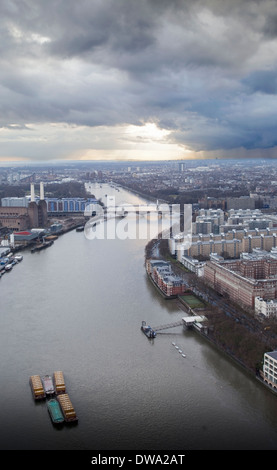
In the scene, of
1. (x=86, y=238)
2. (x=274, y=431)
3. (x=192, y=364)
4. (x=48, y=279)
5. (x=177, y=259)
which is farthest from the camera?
(x=86, y=238)

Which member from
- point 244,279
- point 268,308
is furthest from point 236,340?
point 244,279

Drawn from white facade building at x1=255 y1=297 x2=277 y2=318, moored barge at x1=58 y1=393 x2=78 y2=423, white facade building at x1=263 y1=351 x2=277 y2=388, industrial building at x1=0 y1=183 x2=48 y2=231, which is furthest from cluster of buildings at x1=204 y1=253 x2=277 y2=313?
industrial building at x1=0 y1=183 x2=48 y2=231

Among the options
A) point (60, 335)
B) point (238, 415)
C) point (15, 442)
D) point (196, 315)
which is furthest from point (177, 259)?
point (15, 442)

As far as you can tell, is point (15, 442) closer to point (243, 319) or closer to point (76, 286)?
point (243, 319)

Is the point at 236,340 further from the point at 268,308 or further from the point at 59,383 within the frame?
the point at 59,383

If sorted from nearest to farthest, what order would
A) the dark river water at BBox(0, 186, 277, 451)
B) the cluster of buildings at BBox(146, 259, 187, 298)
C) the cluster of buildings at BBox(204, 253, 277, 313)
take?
the dark river water at BBox(0, 186, 277, 451), the cluster of buildings at BBox(204, 253, 277, 313), the cluster of buildings at BBox(146, 259, 187, 298)

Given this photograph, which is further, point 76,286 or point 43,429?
point 76,286

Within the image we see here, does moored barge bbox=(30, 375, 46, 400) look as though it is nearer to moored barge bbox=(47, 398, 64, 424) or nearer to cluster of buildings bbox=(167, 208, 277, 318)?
moored barge bbox=(47, 398, 64, 424)

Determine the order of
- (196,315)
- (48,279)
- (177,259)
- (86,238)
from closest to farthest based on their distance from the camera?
1. (196,315)
2. (48,279)
3. (177,259)
4. (86,238)
